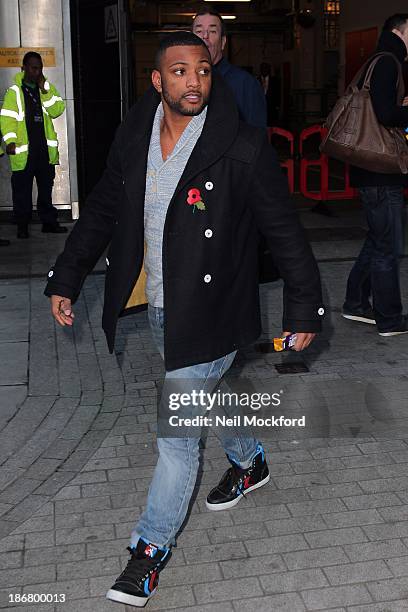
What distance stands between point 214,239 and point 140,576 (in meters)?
1.27

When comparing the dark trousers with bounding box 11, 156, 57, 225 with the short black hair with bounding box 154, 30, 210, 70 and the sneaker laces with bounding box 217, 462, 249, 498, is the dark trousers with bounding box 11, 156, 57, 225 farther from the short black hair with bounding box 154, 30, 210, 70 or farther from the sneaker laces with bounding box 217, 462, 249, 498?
the short black hair with bounding box 154, 30, 210, 70

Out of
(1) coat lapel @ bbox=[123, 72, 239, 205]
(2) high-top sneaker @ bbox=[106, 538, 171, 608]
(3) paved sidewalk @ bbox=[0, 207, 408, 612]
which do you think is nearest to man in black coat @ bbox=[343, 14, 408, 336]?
(3) paved sidewalk @ bbox=[0, 207, 408, 612]

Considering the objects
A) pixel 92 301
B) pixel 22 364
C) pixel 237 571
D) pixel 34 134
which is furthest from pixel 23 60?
pixel 237 571

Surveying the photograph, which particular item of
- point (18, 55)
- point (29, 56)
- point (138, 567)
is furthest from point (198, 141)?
point (18, 55)

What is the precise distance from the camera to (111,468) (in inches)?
182

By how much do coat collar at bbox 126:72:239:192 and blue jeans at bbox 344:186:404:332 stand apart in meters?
3.13

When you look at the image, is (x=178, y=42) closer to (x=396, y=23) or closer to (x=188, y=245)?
(x=188, y=245)

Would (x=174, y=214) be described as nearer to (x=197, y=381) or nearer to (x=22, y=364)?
(x=197, y=381)

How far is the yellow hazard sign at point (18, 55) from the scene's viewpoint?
11344 mm

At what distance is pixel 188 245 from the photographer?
343cm

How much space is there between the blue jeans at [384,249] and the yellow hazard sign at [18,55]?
6048 millimetres

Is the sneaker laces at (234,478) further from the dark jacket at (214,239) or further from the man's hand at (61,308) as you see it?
the man's hand at (61,308)

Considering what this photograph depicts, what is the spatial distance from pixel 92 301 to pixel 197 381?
4.41 metres

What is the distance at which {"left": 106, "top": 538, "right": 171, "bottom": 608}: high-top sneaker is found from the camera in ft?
11.2
